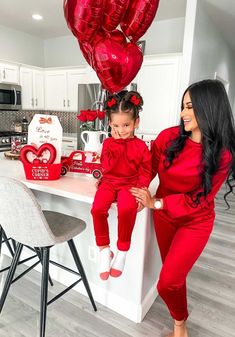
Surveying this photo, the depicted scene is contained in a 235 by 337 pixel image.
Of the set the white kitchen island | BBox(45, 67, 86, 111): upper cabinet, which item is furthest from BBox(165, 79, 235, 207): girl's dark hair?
BBox(45, 67, 86, 111): upper cabinet

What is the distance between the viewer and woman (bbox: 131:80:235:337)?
1107 millimetres

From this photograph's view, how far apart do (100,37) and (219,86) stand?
873 millimetres

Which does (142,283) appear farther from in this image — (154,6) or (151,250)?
(154,6)

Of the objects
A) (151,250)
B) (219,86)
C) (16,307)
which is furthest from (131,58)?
(16,307)

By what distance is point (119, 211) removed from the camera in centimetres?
118

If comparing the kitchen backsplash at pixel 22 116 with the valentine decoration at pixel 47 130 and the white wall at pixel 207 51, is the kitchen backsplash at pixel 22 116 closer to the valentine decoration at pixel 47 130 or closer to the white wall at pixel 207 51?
the white wall at pixel 207 51

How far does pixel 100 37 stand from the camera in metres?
1.59

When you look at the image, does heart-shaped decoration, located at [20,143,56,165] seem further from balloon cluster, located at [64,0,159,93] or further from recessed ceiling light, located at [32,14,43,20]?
recessed ceiling light, located at [32,14,43,20]

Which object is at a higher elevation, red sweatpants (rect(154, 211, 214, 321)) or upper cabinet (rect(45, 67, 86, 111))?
upper cabinet (rect(45, 67, 86, 111))

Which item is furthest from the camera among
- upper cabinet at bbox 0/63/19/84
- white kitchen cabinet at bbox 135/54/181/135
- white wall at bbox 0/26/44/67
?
Answer: white wall at bbox 0/26/44/67

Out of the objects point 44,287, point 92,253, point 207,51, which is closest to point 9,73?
point 207,51

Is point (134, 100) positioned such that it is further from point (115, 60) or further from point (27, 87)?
point (27, 87)

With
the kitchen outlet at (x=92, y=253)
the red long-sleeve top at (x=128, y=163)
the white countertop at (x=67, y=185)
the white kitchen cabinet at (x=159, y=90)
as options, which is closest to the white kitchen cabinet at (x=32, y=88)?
the white kitchen cabinet at (x=159, y=90)

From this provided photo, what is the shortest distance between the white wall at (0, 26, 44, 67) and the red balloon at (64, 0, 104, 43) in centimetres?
366
